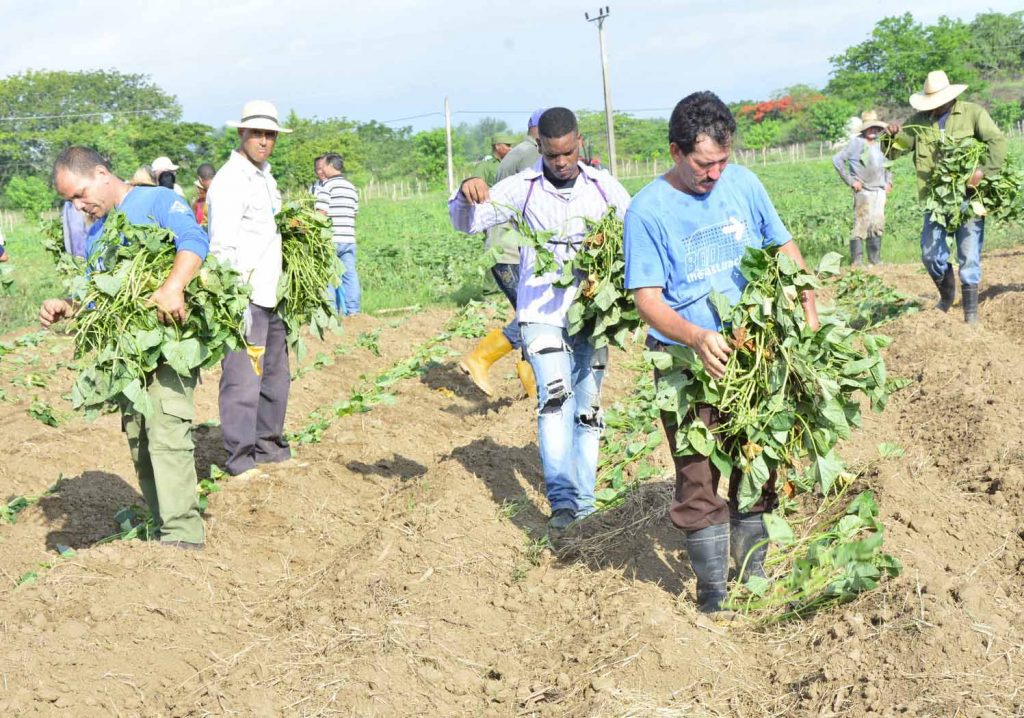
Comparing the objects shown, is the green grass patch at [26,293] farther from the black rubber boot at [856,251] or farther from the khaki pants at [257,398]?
the black rubber boot at [856,251]

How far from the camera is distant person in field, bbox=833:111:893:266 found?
13.5m

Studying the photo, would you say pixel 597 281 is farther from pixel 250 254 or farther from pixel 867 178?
pixel 867 178

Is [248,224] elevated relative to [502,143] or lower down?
lower down

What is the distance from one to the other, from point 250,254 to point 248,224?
0.17m

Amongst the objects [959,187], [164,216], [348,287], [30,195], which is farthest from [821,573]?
[30,195]

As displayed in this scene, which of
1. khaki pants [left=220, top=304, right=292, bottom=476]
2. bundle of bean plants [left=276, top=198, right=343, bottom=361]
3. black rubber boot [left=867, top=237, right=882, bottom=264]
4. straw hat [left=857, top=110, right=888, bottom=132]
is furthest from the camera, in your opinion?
black rubber boot [left=867, top=237, right=882, bottom=264]

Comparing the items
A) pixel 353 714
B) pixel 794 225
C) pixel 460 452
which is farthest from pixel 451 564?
pixel 794 225

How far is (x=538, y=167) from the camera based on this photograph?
17.8 feet

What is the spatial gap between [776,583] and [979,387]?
3.51m

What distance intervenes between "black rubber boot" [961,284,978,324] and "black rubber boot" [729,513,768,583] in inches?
218

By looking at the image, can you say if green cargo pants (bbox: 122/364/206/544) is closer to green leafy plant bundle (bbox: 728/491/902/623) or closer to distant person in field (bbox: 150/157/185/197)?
green leafy plant bundle (bbox: 728/491/902/623)

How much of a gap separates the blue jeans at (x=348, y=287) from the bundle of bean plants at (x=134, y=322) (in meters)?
7.21

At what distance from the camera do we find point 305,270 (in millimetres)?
6742

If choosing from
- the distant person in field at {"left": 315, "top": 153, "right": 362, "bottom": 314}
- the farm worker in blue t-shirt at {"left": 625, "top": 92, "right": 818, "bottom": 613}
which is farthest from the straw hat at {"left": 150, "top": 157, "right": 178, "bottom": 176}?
the farm worker in blue t-shirt at {"left": 625, "top": 92, "right": 818, "bottom": 613}
